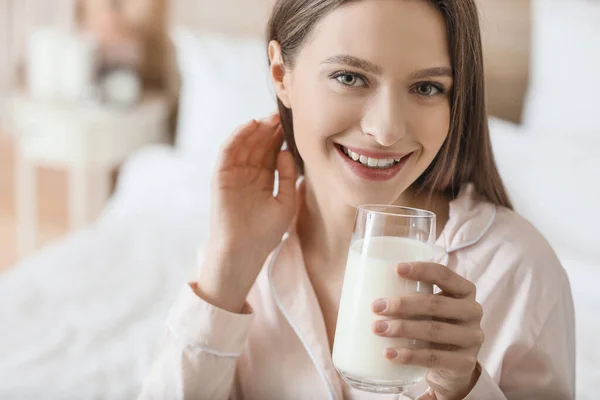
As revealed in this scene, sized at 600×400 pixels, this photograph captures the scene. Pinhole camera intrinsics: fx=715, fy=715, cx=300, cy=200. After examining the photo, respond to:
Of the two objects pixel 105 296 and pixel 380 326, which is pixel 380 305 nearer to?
pixel 380 326

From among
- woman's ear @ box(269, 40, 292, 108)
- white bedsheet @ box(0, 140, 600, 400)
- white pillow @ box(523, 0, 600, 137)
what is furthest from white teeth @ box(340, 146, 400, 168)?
white pillow @ box(523, 0, 600, 137)

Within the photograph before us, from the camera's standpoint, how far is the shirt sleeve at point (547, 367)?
0.83 meters

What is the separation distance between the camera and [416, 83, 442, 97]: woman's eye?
28.8 inches

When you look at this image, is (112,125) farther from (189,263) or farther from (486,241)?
(486,241)

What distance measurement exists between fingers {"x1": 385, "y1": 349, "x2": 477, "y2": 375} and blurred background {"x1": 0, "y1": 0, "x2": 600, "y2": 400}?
1.23 feet

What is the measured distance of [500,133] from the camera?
67.9 inches

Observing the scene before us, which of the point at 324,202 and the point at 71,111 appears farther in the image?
the point at 71,111

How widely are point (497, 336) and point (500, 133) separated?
3.12 feet

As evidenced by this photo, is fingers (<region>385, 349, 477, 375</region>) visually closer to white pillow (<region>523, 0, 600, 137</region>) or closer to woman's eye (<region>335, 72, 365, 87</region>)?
woman's eye (<region>335, 72, 365, 87</region>)

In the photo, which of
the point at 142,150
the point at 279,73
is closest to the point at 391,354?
the point at 279,73

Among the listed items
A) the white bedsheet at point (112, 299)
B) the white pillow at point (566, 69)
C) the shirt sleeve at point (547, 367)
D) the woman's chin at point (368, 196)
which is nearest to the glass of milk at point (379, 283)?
the woman's chin at point (368, 196)

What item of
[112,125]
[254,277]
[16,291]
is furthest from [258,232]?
[112,125]

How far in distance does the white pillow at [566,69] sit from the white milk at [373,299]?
125 centimetres

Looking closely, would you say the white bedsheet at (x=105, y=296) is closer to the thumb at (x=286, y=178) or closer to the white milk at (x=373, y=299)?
the thumb at (x=286, y=178)
